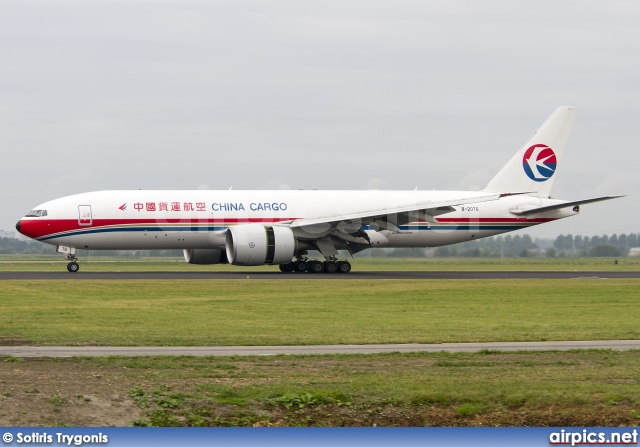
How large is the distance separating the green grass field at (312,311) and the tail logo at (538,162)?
14.8m

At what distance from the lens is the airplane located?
49562 millimetres

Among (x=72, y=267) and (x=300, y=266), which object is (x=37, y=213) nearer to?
(x=72, y=267)

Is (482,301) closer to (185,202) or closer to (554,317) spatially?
(554,317)

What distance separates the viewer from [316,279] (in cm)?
4484

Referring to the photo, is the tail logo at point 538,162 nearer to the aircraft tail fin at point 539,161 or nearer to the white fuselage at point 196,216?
the aircraft tail fin at point 539,161

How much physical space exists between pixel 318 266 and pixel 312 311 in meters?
21.8

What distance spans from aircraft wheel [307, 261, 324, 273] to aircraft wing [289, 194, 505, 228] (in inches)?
91.3

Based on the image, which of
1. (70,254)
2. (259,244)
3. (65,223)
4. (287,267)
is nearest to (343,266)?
(287,267)

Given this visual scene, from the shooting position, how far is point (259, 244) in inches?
1858

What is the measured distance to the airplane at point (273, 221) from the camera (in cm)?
4956

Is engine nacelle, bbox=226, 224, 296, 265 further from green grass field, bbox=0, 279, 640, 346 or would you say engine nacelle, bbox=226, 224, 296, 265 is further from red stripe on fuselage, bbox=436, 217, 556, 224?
red stripe on fuselage, bbox=436, 217, 556, 224

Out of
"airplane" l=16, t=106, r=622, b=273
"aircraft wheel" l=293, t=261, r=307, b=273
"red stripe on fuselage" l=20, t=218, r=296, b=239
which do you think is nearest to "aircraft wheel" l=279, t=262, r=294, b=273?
"airplane" l=16, t=106, r=622, b=273

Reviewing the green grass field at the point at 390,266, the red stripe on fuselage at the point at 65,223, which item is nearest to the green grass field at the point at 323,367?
the red stripe on fuselage at the point at 65,223

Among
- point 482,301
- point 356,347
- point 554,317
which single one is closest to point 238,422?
point 356,347
